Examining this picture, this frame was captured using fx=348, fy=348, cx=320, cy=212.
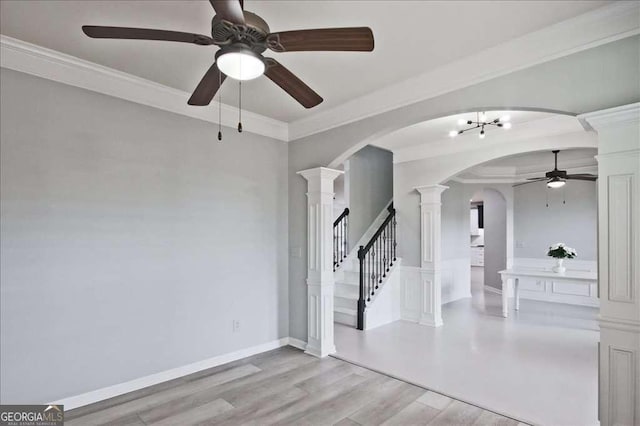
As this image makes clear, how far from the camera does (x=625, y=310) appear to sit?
2.12m

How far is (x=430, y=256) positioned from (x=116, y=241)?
4.31 metres

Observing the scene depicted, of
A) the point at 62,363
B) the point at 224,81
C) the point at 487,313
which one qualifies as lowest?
the point at 487,313

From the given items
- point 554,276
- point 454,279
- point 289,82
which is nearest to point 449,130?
point 554,276

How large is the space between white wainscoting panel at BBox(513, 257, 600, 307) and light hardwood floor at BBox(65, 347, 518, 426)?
191 inches

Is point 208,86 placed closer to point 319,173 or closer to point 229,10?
point 229,10

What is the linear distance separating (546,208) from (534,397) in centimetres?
582

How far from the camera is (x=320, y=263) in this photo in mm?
4176

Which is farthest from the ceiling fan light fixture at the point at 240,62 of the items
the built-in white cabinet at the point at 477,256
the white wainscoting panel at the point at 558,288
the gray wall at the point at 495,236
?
the built-in white cabinet at the point at 477,256

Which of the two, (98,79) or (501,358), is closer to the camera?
(98,79)

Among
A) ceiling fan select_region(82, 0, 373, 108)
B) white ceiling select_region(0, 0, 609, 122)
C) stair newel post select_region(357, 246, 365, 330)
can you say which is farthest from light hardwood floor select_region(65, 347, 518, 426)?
white ceiling select_region(0, 0, 609, 122)

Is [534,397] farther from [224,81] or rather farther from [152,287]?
[224,81]

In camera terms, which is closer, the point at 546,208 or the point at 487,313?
the point at 487,313

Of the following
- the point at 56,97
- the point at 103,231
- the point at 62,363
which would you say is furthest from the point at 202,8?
the point at 62,363

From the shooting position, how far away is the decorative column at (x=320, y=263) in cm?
415
